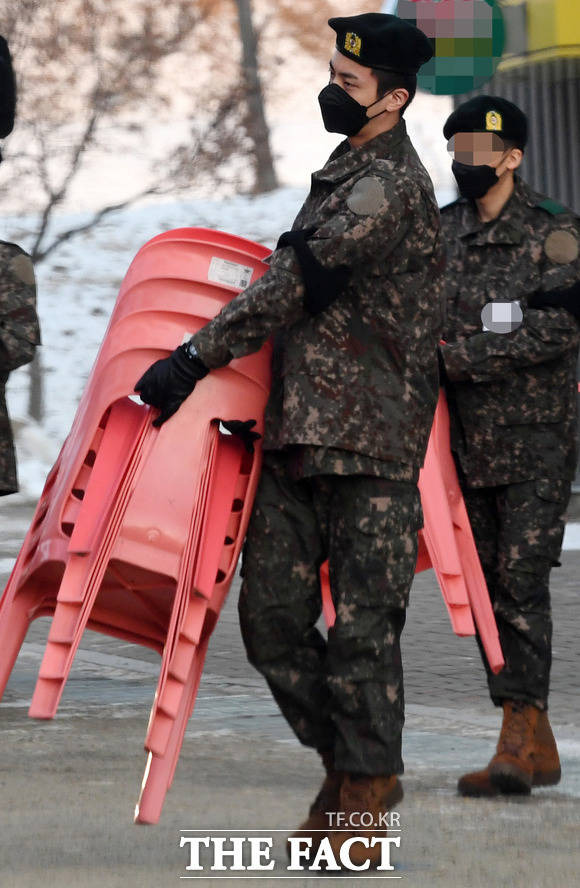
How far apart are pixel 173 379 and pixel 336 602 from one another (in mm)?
691

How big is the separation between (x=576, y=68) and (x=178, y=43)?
509 centimetres

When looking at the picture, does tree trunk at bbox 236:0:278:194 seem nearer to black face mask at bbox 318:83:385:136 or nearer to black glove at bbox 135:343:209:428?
black face mask at bbox 318:83:385:136

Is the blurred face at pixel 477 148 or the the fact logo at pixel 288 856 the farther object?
the blurred face at pixel 477 148

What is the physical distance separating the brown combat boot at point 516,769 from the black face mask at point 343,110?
1.79 m

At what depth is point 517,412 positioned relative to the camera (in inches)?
191

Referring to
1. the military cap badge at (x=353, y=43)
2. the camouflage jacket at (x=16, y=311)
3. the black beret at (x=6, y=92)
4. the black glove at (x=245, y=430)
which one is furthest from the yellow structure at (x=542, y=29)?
the black glove at (x=245, y=430)

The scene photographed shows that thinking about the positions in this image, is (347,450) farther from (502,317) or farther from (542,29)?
(542,29)

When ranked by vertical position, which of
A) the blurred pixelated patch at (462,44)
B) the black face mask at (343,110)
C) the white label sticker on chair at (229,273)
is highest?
the blurred pixelated patch at (462,44)

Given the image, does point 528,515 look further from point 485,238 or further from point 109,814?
point 109,814

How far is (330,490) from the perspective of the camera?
13.1 ft

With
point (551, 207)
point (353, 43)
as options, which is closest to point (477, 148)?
point (551, 207)

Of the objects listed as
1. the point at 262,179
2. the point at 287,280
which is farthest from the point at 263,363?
the point at 262,179

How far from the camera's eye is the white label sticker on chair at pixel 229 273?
13.9ft

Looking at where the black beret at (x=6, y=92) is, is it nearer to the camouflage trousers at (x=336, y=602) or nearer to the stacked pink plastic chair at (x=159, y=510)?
the stacked pink plastic chair at (x=159, y=510)
